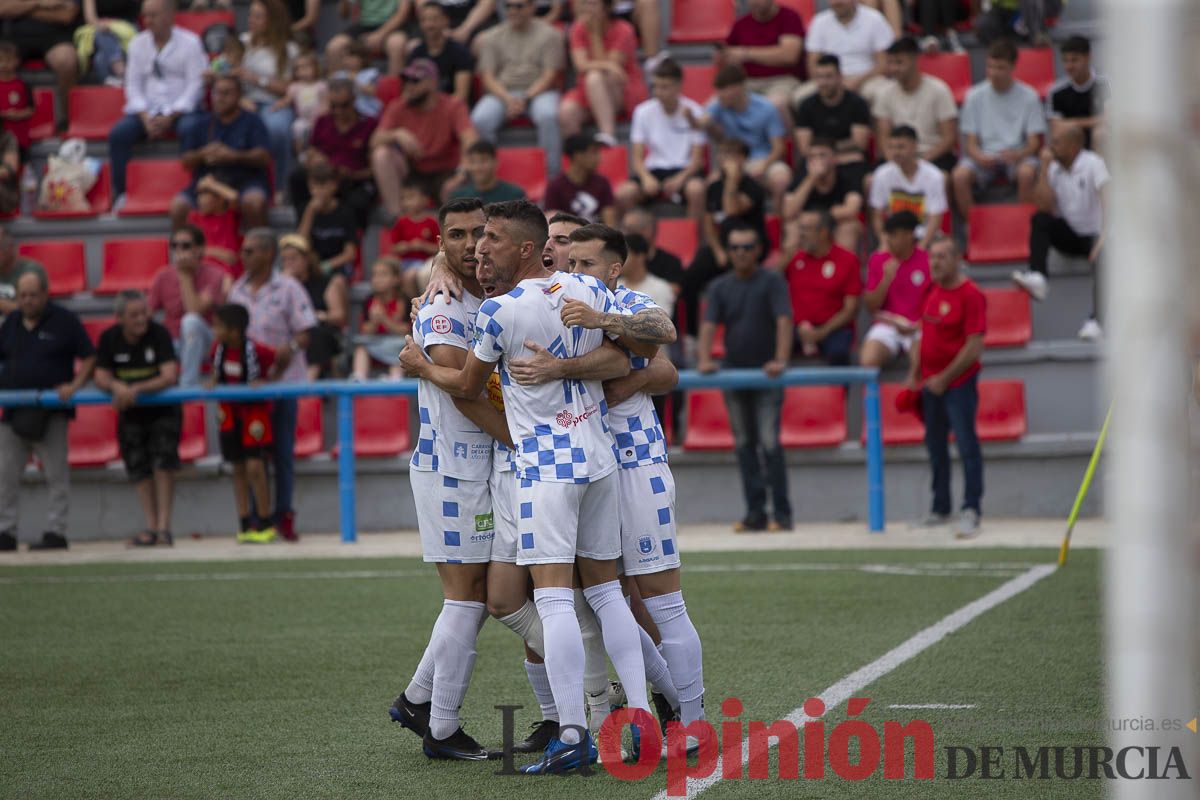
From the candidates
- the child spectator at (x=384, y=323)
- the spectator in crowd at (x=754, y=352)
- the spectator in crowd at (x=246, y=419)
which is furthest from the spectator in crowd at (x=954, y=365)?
the spectator in crowd at (x=246, y=419)

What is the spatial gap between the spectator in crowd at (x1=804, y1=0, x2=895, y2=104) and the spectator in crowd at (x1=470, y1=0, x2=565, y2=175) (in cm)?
273

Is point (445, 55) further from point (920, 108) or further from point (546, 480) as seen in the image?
point (546, 480)

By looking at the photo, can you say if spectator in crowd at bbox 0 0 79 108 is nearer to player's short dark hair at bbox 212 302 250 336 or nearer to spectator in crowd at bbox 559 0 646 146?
spectator in crowd at bbox 559 0 646 146

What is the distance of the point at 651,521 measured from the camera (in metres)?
5.53

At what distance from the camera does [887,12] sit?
1667cm

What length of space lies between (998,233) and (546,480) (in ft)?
35.7

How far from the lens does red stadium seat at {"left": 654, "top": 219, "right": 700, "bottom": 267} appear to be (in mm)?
15391

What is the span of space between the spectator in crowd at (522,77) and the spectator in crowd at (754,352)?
13.5 ft

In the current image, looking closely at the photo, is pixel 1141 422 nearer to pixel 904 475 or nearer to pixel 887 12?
pixel 904 475

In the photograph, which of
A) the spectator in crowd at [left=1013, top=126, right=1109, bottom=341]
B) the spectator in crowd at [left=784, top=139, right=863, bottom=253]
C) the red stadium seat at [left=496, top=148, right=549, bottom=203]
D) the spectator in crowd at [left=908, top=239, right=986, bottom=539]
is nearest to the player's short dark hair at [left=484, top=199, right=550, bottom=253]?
the spectator in crowd at [left=908, top=239, right=986, bottom=539]

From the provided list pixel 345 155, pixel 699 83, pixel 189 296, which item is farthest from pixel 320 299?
pixel 699 83

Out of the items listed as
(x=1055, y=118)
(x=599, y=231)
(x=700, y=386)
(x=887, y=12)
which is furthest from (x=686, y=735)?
(x=887, y=12)

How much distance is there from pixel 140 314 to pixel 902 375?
660 centimetres

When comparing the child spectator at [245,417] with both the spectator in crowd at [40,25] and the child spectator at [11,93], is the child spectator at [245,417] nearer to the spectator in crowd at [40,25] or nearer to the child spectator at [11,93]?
the child spectator at [11,93]
